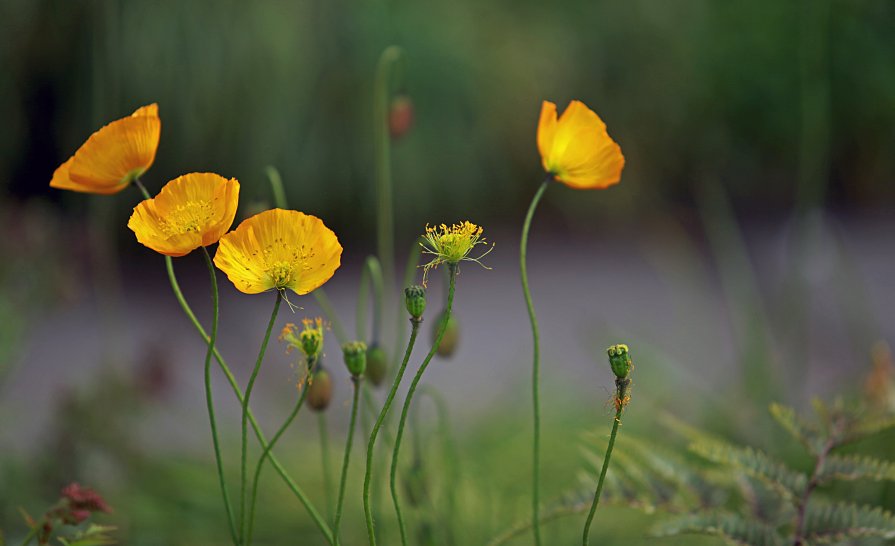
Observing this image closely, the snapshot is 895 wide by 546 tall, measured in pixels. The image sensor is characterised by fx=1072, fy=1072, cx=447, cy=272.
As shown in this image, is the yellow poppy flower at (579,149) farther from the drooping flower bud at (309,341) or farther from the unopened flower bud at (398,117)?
the unopened flower bud at (398,117)

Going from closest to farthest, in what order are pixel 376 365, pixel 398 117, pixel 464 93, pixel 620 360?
pixel 620 360
pixel 376 365
pixel 398 117
pixel 464 93

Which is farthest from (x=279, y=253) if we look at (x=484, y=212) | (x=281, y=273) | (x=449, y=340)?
(x=484, y=212)

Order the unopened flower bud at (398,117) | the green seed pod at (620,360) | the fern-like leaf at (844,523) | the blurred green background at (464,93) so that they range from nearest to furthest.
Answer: the green seed pod at (620,360), the fern-like leaf at (844,523), the unopened flower bud at (398,117), the blurred green background at (464,93)

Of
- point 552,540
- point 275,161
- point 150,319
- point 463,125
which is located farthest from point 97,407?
point 463,125

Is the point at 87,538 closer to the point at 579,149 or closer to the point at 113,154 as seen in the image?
the point at 113,154

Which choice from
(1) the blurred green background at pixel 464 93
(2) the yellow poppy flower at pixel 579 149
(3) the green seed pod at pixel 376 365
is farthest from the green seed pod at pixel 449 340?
(1) the blurred green background at pixel 464 93
